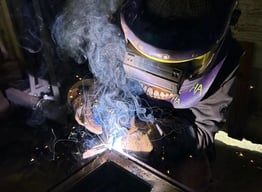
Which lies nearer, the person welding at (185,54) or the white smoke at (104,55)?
the person welding at (185,54)

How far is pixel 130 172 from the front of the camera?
1.57 metres

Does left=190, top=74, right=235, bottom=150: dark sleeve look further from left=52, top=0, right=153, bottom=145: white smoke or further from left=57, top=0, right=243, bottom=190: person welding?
left=52, top=0, right=153, bottom=145: white smoke

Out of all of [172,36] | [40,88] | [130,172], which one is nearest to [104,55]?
[172,36]

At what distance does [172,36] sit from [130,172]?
28.0 inches

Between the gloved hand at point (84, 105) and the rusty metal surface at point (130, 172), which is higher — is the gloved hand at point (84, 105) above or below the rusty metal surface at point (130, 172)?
above

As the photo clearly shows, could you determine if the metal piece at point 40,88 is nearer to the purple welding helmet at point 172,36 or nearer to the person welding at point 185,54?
the person welding at point 185,54

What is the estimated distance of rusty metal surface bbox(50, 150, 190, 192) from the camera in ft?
4.79

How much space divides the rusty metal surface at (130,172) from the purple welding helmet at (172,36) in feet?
1.37

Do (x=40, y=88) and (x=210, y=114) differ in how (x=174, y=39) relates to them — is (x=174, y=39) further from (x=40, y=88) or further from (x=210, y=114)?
(x=40, y=88)

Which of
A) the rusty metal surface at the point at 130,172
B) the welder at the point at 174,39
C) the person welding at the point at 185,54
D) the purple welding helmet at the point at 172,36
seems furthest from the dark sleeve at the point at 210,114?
the rusty metal surface at the point at 130,172

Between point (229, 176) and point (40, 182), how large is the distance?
67.8 inches

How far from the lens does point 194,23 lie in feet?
5.03

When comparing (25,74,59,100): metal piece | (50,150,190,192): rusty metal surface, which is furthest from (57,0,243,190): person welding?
(25,74,59,100): metal piece

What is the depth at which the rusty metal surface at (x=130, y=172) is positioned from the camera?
146 cm
